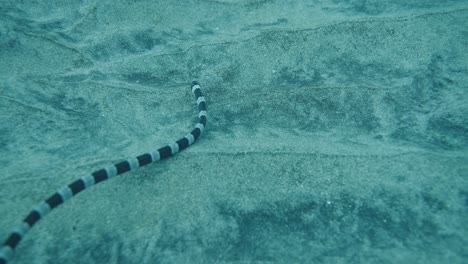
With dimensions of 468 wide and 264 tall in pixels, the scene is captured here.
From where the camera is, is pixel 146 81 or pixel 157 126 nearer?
pixel 157 126

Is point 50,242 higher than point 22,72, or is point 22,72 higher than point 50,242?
point 22,72

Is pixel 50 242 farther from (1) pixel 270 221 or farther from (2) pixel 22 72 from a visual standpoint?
(2) pixel 22 72

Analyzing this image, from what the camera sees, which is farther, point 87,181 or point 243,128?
point 243,128

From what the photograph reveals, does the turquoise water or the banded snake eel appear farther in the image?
the turquoise water

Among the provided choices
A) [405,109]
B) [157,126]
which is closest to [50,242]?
[157,126]
